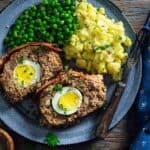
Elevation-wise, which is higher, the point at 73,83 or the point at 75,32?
the point at 75,32

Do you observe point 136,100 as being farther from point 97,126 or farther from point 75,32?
point 75,32

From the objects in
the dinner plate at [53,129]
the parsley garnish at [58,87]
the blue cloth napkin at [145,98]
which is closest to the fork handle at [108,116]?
the dinner plate at [53,129]

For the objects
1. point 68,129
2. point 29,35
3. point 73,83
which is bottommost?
point 68,129

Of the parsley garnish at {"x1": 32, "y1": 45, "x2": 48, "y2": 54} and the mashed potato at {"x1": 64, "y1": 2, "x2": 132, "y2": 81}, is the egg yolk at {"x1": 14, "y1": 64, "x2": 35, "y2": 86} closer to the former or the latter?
the parsley garnish at {"x1": 32, "y1": 45, "x2": 48, "y2": 54}

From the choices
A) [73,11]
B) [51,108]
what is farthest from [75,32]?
[51,108]

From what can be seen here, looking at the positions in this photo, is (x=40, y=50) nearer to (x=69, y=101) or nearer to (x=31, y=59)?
(x=31, y=59)

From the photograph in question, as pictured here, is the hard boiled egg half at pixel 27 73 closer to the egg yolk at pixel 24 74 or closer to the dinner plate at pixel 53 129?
the egg yolk at pixel 24 74
